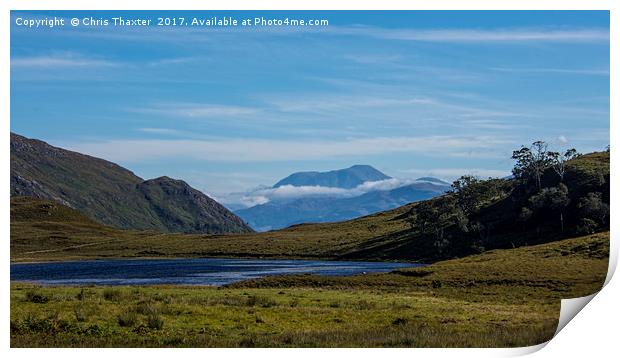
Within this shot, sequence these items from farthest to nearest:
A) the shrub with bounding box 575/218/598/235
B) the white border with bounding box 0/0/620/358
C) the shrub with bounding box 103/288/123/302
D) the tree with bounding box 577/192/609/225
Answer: the tree with bounding box 577/192/609/225, the shrub with bounding box 575/218/598/235, the shrub with bounding box 103/288/123/302, the white border with bounding box 0/0/620/358

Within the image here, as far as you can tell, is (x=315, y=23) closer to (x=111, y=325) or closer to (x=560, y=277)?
(x=111, y=325)

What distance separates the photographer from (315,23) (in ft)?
115

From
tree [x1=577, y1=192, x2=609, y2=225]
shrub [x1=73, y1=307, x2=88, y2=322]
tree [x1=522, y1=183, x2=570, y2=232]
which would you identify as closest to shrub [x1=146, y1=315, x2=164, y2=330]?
shrub [x1=73, y1=307, x2=88, y2=322]

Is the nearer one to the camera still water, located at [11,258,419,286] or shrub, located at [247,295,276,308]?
shrub, located at [247,295,276,308]

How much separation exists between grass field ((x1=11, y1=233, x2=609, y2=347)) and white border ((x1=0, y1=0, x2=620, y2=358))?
1339 mm

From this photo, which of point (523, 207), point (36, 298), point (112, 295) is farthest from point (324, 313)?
point (523, 207)

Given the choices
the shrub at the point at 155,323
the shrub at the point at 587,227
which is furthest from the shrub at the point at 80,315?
the shrub at the point at 587,227

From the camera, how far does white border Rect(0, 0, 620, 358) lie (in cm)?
3042

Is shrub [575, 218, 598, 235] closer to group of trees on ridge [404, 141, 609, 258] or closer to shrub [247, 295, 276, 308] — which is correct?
group of trees on ridge [404, 141, 609, 258]

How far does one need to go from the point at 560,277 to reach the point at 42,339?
43.1 metres

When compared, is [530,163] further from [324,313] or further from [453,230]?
[324,313]
